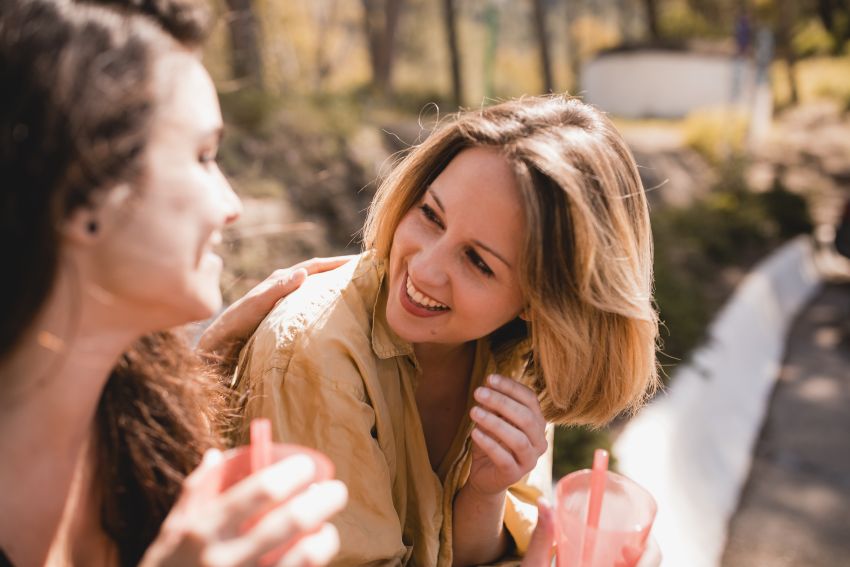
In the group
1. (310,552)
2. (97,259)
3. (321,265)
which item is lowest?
(310,552)

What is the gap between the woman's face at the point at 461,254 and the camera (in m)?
1.77

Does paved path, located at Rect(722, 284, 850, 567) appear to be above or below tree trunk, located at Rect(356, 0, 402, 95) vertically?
below

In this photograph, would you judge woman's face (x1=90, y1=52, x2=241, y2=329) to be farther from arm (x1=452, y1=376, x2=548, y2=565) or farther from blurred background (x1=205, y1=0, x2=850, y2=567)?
blurred background (x1=205, y1=0, x2=850, y2=567)

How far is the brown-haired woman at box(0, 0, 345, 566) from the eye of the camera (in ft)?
3.22

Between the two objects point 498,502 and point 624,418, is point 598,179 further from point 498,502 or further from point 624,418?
point 624,418

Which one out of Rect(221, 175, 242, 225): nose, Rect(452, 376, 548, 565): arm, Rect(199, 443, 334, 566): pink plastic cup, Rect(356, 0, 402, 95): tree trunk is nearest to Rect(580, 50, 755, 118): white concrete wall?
Rect(356, 0, 402, 95): tree trunk

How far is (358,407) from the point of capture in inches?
66.5

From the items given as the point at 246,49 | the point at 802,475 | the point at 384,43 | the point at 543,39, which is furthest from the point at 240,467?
the point at 543,39

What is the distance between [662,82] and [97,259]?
82.3 ft

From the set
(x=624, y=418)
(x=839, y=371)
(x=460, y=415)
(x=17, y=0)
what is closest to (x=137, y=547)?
(x=17, y=0)

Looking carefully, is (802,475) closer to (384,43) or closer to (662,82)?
(384,43)

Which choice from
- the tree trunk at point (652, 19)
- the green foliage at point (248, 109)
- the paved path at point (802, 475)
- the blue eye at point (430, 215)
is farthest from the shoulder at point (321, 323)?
the tree trunk at point (652, 19)

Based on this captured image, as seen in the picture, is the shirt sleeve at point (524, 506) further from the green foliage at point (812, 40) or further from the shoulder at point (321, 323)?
the green foliage at point (812, 40)

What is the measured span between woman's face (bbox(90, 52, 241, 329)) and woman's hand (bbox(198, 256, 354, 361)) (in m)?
0.77
